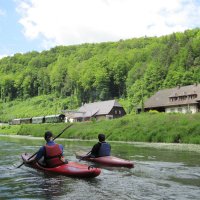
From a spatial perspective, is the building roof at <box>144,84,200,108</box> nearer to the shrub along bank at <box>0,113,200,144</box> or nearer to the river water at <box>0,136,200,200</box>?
the shrub along bank at <box>0,113,200,144</box>

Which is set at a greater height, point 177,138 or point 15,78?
point 15,78

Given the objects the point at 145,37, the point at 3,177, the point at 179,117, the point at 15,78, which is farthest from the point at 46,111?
the point at 3,177

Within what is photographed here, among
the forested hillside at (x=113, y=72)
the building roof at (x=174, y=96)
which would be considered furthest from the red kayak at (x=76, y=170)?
the forested hillside at (x=113, y=72)

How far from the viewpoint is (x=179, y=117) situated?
1644 inches

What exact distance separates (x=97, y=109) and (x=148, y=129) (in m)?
49.5

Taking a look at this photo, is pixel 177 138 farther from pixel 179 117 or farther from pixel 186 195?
pixel 186 195

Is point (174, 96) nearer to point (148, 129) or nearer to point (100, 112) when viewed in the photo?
point (100, 112)


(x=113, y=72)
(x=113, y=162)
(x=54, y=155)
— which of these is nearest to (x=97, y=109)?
(x=113, y=72)

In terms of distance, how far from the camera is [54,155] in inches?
579

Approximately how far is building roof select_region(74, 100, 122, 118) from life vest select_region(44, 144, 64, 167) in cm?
7162

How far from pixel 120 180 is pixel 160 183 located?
157cm

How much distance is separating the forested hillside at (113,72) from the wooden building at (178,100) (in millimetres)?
13300

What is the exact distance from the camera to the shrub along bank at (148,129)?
36094mm

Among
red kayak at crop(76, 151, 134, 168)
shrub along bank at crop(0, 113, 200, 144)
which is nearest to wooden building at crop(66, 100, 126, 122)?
shrub along bank at crop(0, 113, 200, 144)
